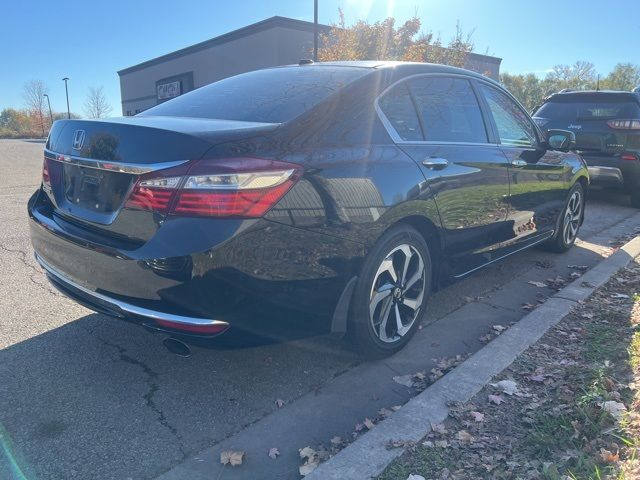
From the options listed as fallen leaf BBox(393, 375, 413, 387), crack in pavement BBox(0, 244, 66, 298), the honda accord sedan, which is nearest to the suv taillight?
the honda accord sedan

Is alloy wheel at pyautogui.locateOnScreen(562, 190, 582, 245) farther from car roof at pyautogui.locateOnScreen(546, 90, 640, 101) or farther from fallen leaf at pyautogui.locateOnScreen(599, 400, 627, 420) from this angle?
car roof at pyautogui.locateOnScreen(546, 90, 640, 101)

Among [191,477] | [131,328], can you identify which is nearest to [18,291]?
[131,328]

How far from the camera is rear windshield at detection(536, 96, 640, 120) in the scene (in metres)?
8.25

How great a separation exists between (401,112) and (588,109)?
6.77m

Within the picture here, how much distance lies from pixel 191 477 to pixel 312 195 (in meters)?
1.33

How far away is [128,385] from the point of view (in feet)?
9.36

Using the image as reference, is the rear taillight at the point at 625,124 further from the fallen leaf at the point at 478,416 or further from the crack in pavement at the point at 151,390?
the crack in pavement at the point at 151,390

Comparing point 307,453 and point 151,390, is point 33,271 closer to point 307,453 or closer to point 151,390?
point 151,390

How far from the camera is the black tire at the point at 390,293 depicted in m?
2.86

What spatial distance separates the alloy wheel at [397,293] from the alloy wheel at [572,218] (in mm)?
3018

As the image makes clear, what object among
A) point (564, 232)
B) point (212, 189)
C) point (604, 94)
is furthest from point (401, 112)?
point (604, 94)

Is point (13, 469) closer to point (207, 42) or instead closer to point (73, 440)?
point (73, 440)

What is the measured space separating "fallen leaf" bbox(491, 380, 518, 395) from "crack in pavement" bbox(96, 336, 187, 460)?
5.34 feet

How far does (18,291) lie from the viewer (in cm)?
409
